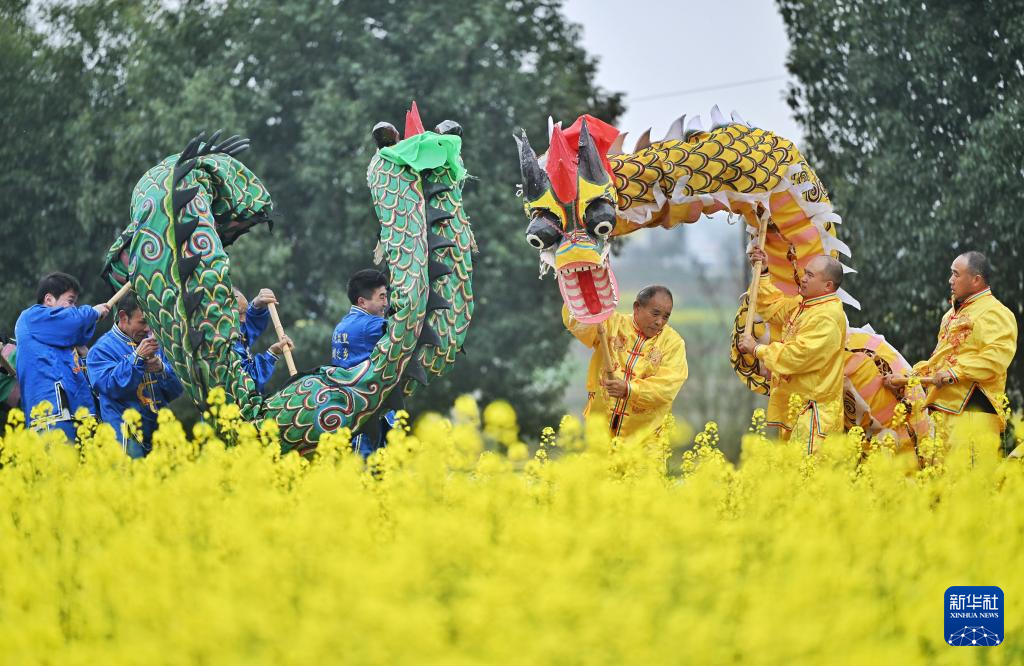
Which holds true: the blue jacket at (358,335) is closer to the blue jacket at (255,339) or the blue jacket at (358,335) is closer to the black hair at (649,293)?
the blue jacket at (255,339)

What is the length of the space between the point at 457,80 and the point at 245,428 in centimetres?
1112

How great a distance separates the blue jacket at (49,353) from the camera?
271 inches

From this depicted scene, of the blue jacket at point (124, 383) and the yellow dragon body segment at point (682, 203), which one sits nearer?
the yellow dragon body segment at point (682, 203)

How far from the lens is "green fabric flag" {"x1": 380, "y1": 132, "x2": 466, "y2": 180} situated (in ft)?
20.7

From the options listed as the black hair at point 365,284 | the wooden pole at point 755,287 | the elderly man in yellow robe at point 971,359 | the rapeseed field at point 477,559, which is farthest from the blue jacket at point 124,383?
the elderly man in yellow robe at point 971,359

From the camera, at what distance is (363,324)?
6.86m

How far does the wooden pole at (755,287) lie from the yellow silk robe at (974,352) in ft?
3.47

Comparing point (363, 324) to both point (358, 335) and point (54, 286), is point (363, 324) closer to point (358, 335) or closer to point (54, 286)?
point (358, 335)

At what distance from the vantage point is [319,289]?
52.2 feet

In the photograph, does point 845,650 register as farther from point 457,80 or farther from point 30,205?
point 30,205

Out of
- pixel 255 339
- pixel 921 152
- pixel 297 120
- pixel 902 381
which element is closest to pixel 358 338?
pixel 255 339

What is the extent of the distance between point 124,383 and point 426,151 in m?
1.98

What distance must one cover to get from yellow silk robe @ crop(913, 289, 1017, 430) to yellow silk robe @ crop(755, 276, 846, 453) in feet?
2.57

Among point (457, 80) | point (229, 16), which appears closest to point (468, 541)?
point (457, 80)
